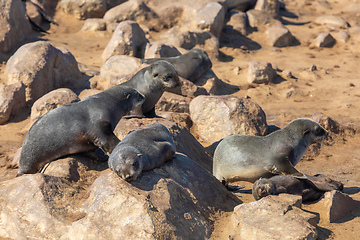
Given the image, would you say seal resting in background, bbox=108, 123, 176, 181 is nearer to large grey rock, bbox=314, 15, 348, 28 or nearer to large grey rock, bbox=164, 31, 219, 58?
large grey rock, bbox=164, 31, 219, 58

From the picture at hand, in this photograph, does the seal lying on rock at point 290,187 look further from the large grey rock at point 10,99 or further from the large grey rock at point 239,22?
the large grey rock at point 239,22

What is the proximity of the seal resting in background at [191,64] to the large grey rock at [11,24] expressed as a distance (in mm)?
4310

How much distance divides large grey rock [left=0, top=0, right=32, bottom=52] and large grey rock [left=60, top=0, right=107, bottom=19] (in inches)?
132

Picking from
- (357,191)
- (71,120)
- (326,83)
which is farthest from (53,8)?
(357,191)

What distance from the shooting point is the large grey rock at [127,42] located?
12.6 m

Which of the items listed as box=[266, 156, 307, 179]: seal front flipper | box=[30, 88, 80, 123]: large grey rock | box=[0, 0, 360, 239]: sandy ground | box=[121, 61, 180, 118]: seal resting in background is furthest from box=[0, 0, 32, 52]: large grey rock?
box=[266, 156, 307, 179]: seal front flipper

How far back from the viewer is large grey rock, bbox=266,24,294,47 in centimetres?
1602

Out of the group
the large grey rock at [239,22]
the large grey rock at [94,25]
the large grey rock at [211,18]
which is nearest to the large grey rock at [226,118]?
the large grey rock at [211,18]

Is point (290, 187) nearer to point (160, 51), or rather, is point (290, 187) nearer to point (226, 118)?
point (226, 118)

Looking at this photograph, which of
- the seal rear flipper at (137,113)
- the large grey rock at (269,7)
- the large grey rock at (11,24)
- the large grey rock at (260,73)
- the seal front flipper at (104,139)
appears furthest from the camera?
the large grey rock at (269,7)

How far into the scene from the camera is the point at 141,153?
188 inches

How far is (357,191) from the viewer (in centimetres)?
619

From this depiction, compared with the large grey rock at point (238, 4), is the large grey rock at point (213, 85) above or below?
below

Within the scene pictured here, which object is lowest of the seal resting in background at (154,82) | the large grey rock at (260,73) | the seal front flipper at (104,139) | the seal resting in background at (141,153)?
the large grey rock at (260,73)
